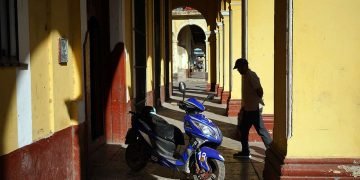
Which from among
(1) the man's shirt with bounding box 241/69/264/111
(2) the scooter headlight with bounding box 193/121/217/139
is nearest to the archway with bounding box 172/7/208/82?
(1) the man's shirt with bounding box 241/69/264/111

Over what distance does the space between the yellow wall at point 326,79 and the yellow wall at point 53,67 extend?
2224 millimetres

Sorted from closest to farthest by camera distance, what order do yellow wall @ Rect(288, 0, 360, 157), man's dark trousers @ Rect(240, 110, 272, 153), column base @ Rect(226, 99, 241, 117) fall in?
1. yellow wall @ Rect(288, 0, 360, 157)
2. man's dark trousers @ Rect(240, 110, 272, 153)
3. column base @ Rect(226, 99, 241, 117)

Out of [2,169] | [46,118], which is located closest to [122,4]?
[46,118]

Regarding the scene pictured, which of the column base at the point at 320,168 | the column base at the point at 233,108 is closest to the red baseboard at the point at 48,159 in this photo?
the column base at the point at 320,168

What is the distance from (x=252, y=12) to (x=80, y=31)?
16.3 ft

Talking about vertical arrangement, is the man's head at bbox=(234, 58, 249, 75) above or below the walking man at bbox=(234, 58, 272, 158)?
above

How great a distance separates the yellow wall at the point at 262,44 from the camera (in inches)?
345

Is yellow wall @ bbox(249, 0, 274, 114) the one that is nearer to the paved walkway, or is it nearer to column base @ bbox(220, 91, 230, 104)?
the paved walkway

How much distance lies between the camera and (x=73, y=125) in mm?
4570

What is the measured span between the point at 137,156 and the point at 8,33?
2.79 meters

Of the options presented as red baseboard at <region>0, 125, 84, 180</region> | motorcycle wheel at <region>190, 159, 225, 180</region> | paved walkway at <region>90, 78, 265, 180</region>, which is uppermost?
red baseboard at <region>0, 125, 84, 180</region>

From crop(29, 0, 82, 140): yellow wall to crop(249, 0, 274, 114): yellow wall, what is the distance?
15.6ft

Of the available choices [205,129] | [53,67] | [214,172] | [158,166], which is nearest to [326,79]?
[205,129]

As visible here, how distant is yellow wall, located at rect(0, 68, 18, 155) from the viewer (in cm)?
304
